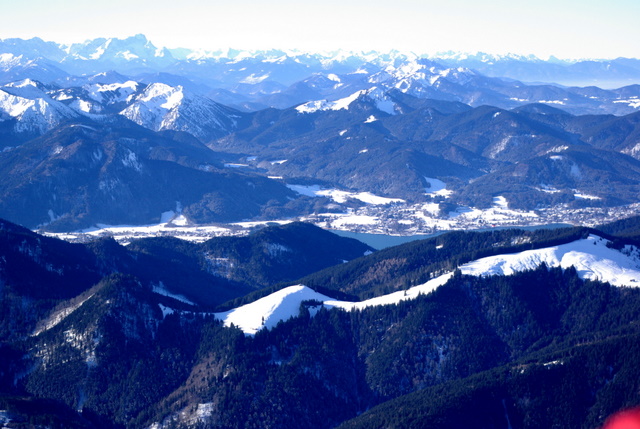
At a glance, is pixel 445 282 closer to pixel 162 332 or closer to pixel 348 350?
pixel 348 350

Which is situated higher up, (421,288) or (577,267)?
(577,267)

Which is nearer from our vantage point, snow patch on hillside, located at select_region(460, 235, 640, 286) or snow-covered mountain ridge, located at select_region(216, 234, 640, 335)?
snow-covered mountain ridge, located at select_region(216, 234, 640, 335)

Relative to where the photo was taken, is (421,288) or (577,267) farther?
(577,267)

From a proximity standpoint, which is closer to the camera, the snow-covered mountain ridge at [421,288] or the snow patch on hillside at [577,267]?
the snow-covered mountain ridge at [421,288]

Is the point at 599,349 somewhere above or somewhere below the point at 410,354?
above

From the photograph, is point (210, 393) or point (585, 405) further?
point (210, 393)

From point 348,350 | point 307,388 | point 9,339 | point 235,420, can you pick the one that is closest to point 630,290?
point 348,350

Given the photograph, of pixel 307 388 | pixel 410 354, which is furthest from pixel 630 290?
pixel 307 388

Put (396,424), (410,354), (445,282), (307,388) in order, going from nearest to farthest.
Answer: (396,424), (307,388), (410,354), (445,282)

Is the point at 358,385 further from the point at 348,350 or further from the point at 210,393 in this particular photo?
the point at 210,393

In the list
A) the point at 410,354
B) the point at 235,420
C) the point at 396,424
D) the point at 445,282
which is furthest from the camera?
the point at 445,282
